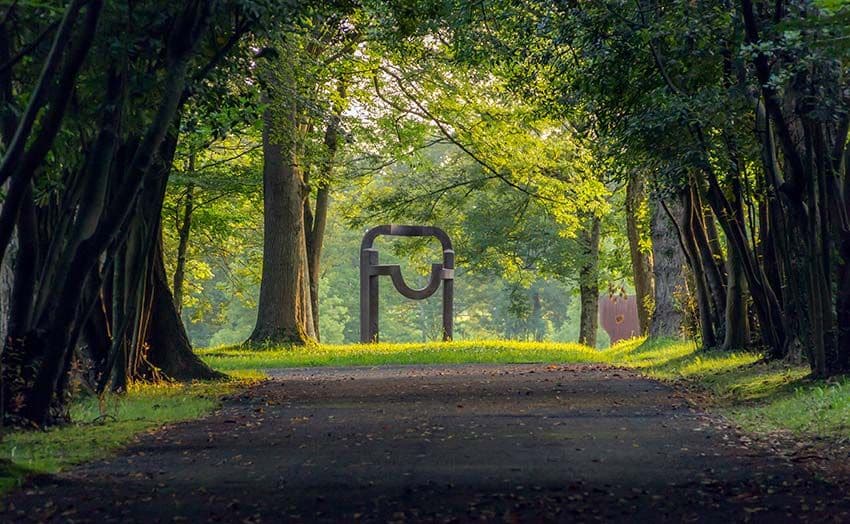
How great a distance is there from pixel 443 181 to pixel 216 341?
148ft

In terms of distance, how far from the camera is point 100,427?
12.1 m

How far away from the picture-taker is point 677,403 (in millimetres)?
15055

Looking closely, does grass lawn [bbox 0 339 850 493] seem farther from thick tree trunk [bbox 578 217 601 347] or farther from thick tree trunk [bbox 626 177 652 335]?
thick tree trunk [bbox 578 217 601 347]

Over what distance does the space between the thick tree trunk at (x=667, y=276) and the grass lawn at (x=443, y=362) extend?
0.68 meters

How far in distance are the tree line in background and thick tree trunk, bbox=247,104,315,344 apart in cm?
5

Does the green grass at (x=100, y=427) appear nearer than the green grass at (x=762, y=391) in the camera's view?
Yes

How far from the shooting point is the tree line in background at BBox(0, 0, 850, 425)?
38.2 feet

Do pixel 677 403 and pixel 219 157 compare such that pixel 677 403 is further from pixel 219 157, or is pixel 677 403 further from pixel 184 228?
pixel 219 157

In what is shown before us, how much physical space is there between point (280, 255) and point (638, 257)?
10076mm

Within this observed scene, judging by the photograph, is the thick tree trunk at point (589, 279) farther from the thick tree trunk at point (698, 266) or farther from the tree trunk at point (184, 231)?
the thick tree trunk at point (698, 266)

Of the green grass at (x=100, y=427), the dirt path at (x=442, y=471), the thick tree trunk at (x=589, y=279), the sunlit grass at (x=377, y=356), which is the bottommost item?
the dirt path at (x=442, y=471)

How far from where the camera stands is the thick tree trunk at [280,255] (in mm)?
29391

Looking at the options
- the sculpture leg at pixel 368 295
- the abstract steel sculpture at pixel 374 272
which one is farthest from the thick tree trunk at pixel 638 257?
the sculpture leg at pixel 368 295

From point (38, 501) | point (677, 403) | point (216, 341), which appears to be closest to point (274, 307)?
point (677, 403)
